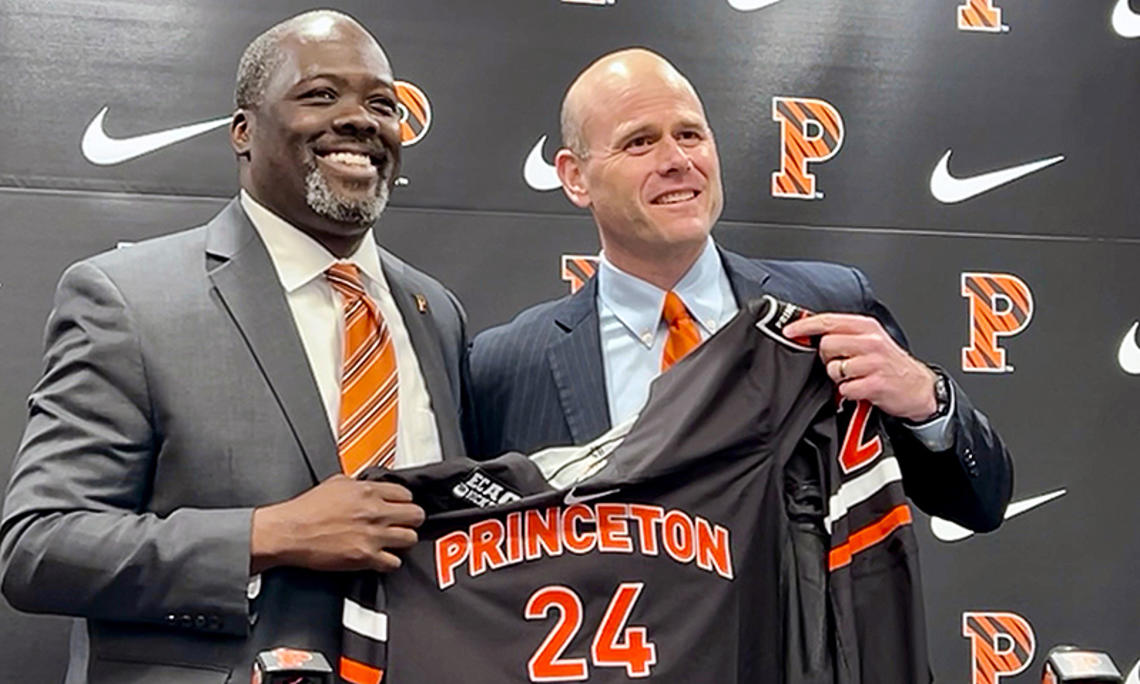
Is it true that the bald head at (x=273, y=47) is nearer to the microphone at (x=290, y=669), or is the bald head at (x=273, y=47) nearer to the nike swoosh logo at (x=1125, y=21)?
the microphone at (x=290, y=669)

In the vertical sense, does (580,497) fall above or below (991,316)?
below

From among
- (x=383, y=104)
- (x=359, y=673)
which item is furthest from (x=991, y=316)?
(x=359, y=673)

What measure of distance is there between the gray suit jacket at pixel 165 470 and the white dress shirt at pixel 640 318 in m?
0.51

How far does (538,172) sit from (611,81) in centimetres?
42

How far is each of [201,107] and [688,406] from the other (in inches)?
45.8

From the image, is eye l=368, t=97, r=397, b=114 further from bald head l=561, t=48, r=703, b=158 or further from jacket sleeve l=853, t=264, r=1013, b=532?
jacket sleeve l=853, t=264, r=1013, b=532

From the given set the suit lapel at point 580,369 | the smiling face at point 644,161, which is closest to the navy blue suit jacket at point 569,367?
the suit lapel at point 580,369

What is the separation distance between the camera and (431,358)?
6.96 ft

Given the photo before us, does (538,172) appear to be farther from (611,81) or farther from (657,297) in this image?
(657,297)

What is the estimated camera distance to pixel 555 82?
2.72m

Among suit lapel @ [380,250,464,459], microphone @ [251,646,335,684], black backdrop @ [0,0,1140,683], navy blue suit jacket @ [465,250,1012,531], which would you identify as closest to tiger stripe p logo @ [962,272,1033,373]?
black backdrop @ [0,0,1140,683]

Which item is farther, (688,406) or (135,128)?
(135,128)

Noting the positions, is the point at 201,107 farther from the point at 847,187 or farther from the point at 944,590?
the point at 944,590

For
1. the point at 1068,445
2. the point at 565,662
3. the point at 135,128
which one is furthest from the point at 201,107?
the point at 1068,445
